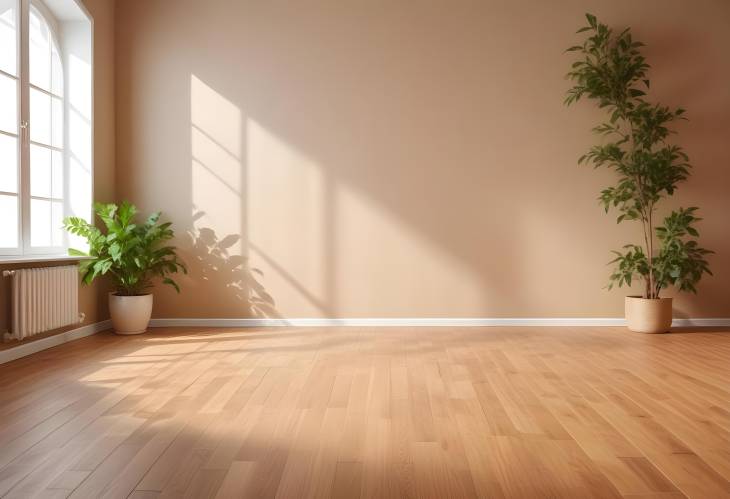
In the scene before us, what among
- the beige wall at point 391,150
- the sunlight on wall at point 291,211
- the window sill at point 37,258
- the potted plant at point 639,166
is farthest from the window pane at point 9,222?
the potted plant at point 639,166

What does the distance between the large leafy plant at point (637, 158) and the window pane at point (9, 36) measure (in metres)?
4.37

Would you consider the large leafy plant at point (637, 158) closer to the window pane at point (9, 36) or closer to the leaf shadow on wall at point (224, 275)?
the leaf shadow on wall at point (224, 275)

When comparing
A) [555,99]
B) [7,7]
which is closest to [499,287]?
[555,99]

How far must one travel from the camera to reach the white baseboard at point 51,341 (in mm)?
3705

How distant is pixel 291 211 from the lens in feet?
17.2

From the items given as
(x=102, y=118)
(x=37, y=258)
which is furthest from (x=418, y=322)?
(x=102, y=118)

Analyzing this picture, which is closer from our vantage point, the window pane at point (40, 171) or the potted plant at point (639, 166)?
the window pane at point (40, 171)

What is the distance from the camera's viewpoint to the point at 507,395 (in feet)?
9.45

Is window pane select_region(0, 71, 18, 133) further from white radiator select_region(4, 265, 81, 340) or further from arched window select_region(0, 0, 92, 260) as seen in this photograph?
white radiator select_region(4, 265, 81, 340)

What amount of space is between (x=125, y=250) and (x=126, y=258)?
77 mm

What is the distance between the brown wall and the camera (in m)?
4.88

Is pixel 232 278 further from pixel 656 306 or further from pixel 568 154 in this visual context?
pixel 656 306

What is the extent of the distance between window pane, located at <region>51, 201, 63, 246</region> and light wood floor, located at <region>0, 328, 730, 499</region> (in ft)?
3.32

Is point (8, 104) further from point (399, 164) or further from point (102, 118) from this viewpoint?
point (399, 164)
